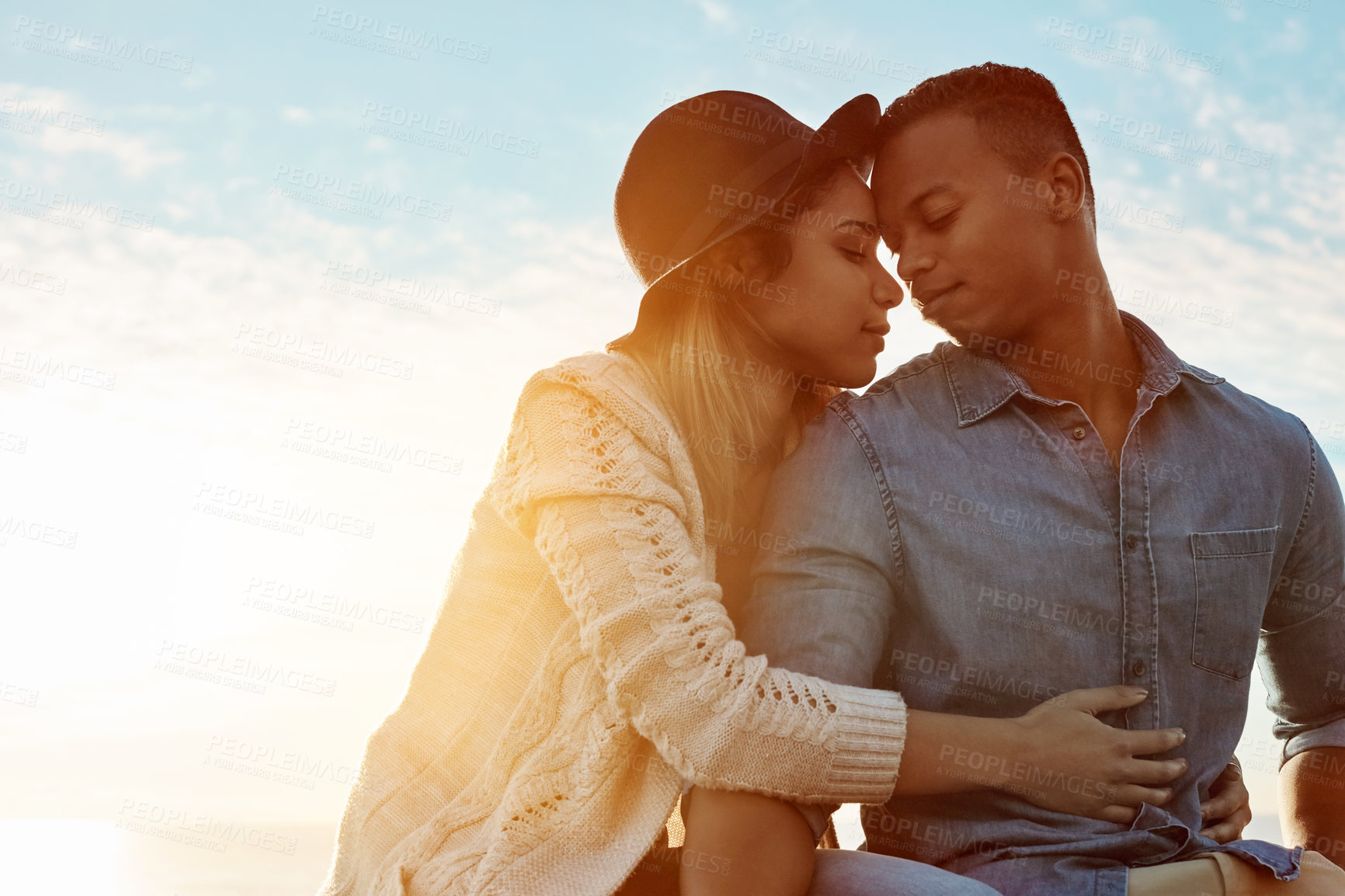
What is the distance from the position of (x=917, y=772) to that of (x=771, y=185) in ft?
3.64

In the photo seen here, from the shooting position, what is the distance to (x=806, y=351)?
2225 mm

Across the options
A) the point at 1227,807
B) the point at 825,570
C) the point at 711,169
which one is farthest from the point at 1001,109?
the point at 1227,807

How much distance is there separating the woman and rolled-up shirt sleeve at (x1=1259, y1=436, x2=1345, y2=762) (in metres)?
0.69

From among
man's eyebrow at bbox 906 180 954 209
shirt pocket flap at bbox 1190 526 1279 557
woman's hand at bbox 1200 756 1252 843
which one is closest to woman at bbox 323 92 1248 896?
man's eyebrow at bbox 906 180 954 209

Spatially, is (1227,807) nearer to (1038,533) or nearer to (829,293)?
(1038,533)

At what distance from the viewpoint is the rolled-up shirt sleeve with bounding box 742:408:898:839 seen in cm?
188

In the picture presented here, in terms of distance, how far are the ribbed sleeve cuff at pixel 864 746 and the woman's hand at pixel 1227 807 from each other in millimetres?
707

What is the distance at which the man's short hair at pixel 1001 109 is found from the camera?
2305 mm

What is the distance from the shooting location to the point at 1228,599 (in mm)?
2084

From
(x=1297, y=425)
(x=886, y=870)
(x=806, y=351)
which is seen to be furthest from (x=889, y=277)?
(x=886, y=870)

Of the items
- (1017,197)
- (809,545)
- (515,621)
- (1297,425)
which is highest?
(1017,197)

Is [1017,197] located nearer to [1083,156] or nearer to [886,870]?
[1083,156]

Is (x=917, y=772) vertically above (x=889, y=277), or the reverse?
(x=889, y=277)

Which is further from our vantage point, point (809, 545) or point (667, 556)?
point (809, 545)
